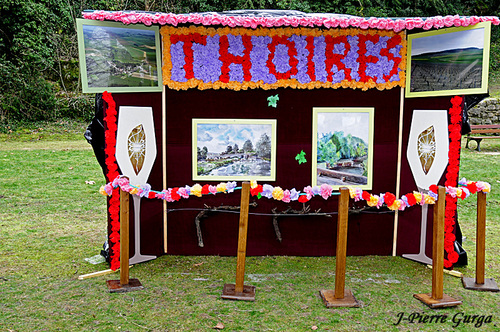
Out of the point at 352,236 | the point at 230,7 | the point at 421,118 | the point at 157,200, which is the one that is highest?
the point at 230,7

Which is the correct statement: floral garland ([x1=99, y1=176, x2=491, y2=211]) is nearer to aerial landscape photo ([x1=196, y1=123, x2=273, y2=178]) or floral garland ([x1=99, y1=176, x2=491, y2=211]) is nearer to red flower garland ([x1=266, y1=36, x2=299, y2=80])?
aerial landscape photo ([x1=196, y1=123, x2=273, y2=178])

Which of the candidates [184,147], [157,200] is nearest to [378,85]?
[184,147]

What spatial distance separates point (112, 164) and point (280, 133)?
2.15m

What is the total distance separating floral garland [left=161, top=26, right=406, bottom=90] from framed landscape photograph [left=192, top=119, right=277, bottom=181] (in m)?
0.49

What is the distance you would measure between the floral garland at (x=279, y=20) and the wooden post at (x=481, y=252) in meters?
1.95

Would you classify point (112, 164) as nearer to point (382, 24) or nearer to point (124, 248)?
point (124, 248)

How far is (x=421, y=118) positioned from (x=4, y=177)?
31.4 feet

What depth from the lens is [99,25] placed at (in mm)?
4824

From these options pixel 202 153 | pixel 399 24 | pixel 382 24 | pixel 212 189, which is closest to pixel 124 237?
pixel 212 189

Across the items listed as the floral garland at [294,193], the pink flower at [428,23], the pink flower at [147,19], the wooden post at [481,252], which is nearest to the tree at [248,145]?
the floral garland at [294,193]

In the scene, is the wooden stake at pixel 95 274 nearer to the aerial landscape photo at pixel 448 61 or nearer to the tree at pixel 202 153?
the tree at pixel 202 153

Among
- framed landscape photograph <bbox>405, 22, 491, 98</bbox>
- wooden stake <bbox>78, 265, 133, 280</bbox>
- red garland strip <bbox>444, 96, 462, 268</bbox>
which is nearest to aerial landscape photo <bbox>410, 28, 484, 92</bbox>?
framed landscape photograph <bbox>405, 22, 491, 98</bbox>

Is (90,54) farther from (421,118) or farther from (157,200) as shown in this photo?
(421,118)

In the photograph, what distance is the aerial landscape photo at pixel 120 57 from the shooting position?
16.0 ft
